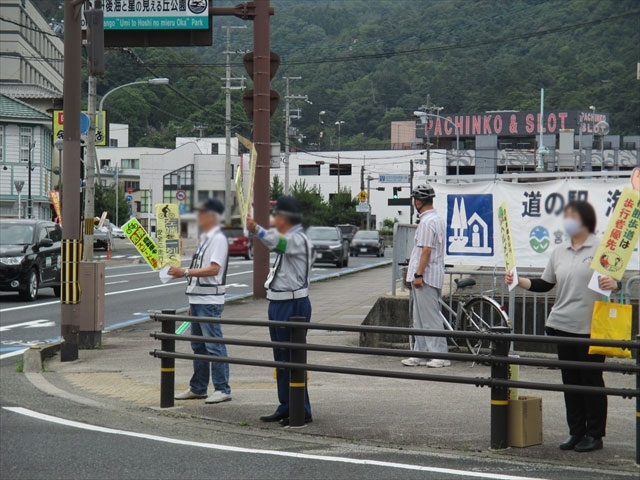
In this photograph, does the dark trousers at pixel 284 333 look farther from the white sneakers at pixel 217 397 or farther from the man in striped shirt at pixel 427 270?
the man in striped shirt at pixel 427 270

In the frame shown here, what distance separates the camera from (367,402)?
1026 centimetres

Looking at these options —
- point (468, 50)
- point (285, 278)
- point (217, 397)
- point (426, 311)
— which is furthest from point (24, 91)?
point (285, 278)

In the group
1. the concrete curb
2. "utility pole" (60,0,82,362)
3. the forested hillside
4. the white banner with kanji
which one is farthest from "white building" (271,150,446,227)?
the forested hillside

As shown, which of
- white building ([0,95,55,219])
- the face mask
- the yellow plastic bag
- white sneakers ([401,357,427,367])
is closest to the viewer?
the face mask

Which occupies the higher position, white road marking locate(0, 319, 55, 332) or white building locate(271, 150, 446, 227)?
white building locate(271, 150, 446, 227)

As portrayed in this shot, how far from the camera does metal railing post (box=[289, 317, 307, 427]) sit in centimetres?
872

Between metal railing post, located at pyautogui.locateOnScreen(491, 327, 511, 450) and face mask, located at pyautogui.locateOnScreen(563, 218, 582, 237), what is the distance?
5793 millimetres

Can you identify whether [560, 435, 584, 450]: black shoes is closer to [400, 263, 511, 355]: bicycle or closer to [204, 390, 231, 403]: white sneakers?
[204, 390, 231, 403]: white sneakers

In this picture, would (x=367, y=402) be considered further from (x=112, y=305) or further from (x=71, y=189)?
(x=112, y=305)

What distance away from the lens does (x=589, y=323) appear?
7.42 metres

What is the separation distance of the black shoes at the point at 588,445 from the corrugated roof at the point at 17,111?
54843 millimetres

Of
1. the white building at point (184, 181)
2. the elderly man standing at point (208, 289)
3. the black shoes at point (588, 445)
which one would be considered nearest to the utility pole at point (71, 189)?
the elderly man standing at point (208, 289)

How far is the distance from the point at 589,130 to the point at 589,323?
71.1m

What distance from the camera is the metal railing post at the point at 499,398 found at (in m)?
7.99
